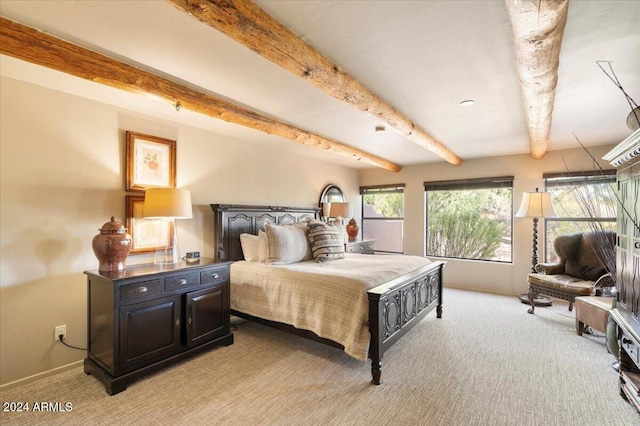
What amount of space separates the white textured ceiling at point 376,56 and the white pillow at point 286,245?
1257mm

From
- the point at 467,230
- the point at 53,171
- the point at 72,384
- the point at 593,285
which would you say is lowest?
the point at 72,384

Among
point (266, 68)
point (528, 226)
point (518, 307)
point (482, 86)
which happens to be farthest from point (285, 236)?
point (528, 226)

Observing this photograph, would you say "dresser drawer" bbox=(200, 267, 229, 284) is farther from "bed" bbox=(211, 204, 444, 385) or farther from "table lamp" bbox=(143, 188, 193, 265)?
"table lamp" bbox=(143, 188, 193, 265)

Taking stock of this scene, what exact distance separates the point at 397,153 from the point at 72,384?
4772mm

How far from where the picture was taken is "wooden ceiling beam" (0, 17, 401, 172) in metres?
1.72

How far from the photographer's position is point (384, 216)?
646 cm

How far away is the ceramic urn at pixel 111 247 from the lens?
2408 mm

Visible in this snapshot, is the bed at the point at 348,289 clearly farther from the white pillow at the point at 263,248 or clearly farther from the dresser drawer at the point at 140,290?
the dresser drawer at the point at 140,290

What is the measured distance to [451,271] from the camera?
5547 mm

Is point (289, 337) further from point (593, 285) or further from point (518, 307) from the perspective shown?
point (593, 285)

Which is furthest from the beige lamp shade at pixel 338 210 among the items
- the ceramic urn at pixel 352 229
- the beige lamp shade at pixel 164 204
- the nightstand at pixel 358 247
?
the beige lamp shade at pixel 164 204

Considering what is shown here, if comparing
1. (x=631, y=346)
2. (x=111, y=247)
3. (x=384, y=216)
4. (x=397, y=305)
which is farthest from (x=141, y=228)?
(x=384, y=216)

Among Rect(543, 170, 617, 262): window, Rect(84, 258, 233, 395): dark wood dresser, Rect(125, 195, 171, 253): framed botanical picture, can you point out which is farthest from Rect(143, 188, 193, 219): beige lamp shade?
Rect(543, 170, 617, 262): window

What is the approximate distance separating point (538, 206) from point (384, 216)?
2781 mm
